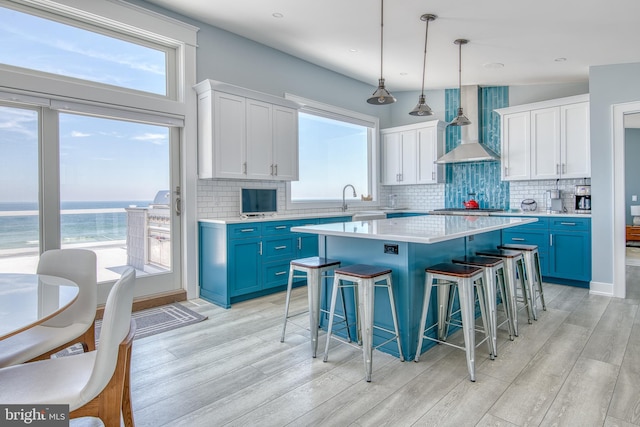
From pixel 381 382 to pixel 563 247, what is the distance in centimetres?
376

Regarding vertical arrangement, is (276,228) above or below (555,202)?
below

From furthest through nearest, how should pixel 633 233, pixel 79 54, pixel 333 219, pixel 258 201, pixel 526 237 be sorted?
1. pixel 633 233
2. pixel 333 219
3. pixel 526 237
4. pixel 258 201
5. pixel 79 54

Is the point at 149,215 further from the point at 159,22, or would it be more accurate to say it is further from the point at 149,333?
the point at 159,22

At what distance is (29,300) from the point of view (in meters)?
1.54

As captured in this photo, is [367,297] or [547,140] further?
[547,140]

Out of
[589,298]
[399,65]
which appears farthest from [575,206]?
[399,65]

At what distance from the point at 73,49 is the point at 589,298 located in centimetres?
605

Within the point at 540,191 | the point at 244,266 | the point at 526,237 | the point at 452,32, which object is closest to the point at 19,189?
the point at 244,266

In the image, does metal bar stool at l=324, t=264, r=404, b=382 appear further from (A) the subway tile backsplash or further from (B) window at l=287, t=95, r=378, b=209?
(A) the subway tile backsplash

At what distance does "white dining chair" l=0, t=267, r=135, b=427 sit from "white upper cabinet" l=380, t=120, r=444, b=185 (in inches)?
224

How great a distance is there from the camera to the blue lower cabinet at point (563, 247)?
469cm

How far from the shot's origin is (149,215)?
414 centimetres

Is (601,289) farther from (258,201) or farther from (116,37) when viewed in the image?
(116,37)

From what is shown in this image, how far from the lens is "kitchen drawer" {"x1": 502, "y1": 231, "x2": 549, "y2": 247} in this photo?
16.3 ft
